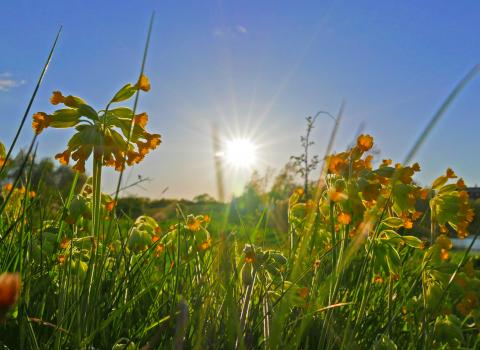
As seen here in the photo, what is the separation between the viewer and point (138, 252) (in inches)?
105

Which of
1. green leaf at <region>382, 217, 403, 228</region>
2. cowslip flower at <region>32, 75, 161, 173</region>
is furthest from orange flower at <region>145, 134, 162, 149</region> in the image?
green leaf at <region>382, 217, 403, 228</region>

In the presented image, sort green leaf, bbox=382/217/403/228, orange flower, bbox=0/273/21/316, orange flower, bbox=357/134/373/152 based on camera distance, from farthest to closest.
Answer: green leaf, bbox=382/217/403/228 < orange flower, bbox=357/134/373/152 < orange flower, bbox=0/273/21/316

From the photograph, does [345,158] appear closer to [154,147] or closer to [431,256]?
[154,147]

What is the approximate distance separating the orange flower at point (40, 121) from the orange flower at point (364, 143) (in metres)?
0.98

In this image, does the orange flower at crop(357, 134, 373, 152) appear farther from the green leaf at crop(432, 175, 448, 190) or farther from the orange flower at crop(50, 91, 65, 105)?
the orange flower at crop(50, 91, 65, 105)

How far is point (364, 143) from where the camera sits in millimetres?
1534

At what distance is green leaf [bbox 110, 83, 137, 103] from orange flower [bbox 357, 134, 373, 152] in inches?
28.8

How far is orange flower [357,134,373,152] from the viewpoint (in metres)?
1.53

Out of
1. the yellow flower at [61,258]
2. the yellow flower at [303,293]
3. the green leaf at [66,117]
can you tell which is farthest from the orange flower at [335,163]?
the yellow flower at [61,258]

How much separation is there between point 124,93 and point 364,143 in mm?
777

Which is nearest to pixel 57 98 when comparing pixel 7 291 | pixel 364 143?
pixel 364 143

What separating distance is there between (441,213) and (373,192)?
2.69 feet

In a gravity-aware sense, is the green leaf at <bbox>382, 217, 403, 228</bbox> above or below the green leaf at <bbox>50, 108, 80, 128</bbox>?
below

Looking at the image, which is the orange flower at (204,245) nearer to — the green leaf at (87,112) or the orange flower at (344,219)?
the green leaf at (87,112)
